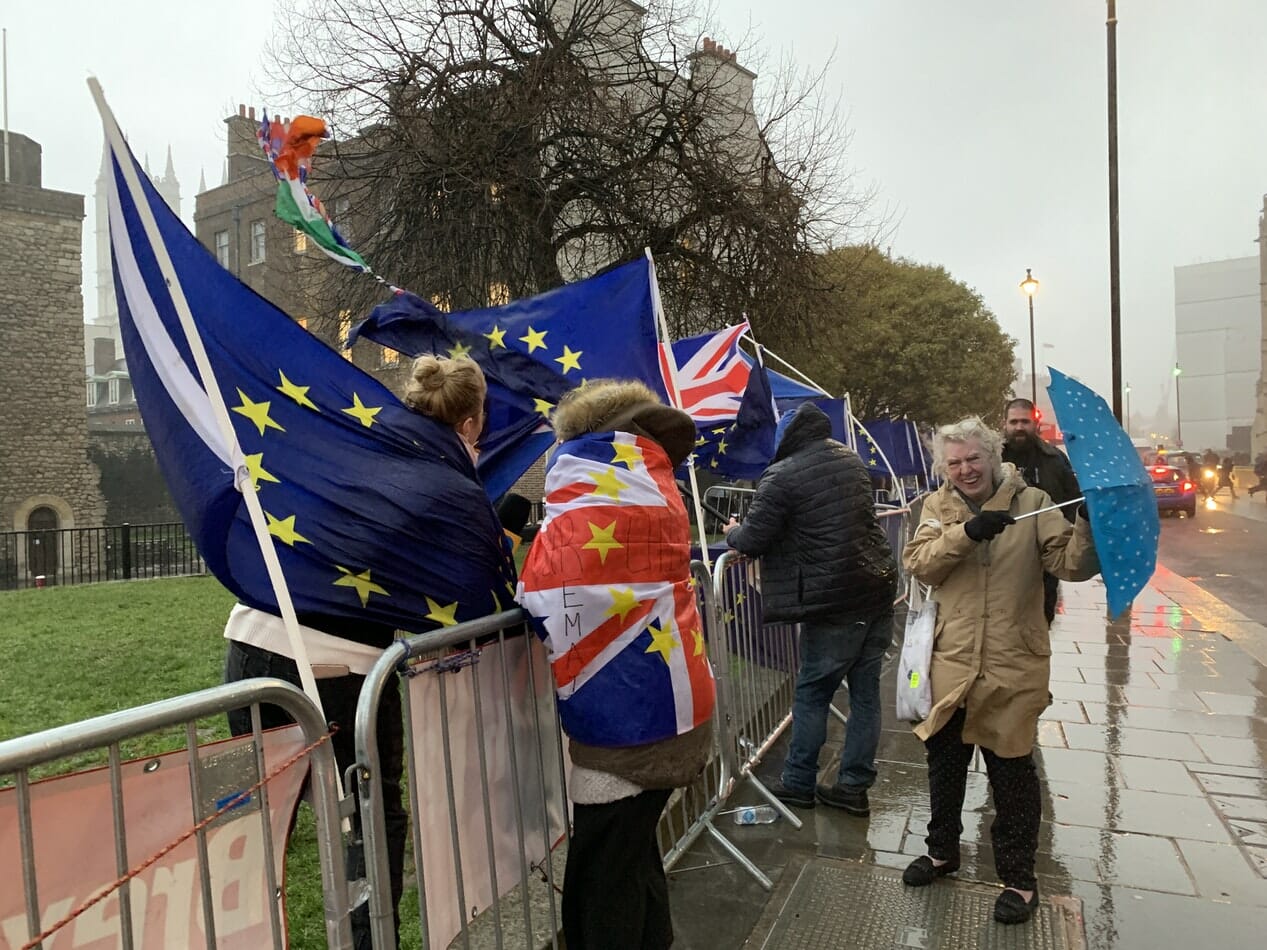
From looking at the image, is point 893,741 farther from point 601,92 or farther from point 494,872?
point 601,92

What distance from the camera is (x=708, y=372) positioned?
7.46 metres

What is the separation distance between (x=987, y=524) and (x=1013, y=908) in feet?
4.87

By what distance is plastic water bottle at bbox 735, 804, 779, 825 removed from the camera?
4.33 meters

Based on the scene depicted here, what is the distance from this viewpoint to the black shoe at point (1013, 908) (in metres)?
3.40

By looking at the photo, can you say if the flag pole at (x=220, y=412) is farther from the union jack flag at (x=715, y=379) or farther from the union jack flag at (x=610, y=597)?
the union jack flag at (x=715, y=379)

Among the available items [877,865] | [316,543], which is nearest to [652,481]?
[316,543]

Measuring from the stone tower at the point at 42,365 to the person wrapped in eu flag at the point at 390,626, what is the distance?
28.8 m

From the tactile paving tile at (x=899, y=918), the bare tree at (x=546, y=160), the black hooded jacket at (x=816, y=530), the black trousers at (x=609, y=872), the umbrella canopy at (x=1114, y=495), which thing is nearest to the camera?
the black trousers at (x=609, y=872)

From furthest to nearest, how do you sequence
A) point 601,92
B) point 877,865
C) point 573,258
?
point 573,258 < point 601,92 < point 877,865

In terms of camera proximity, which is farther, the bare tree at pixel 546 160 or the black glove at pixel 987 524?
the bare tree at pixel 546 160

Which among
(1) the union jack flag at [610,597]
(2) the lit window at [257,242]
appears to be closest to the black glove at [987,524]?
(1) the union jack flag at [610,597]

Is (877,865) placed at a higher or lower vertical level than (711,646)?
lower

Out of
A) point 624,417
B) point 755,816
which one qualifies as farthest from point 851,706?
point 624,417

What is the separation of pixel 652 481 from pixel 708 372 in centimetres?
506
